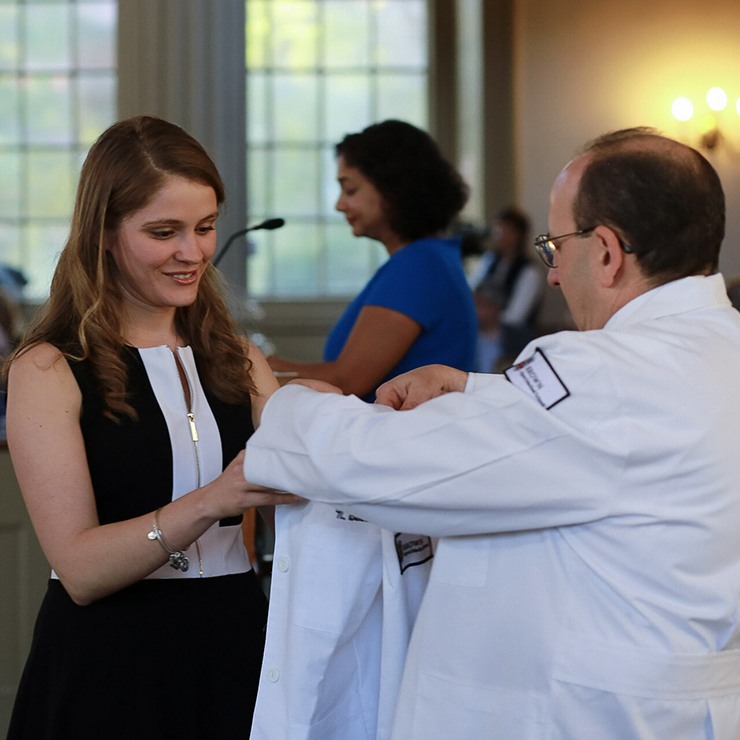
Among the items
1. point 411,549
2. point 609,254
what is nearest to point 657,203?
point 609,254

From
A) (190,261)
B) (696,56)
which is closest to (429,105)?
(696,56)

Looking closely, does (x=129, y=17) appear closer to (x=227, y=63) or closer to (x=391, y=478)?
(x=227, y=63)

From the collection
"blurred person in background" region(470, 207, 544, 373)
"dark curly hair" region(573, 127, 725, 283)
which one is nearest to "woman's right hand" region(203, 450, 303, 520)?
"dark curly hair" region(573, 127, 725, 283)

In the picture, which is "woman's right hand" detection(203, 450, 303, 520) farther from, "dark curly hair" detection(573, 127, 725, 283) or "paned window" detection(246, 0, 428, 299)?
"paned window" detection(246, 0, 428, 299)

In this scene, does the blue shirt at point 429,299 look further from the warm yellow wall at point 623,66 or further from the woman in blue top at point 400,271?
the warm yellow wall at point 623,66

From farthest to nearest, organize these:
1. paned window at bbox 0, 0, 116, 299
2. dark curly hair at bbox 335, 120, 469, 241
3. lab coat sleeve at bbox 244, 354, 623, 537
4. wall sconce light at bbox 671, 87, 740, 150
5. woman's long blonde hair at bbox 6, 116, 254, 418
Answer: paned window at bbox 0, 0, 116, 299 < wall sconce light at bbox 671, 87, 740, 150 < dark curly hair at bbox 335, 120, 469, 241 < woman's long blonde hair at bbox 6, 116, 254, 418 < lab coat sleeve at bbox 244, 354, 623, 537

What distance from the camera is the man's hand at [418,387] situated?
1577mm

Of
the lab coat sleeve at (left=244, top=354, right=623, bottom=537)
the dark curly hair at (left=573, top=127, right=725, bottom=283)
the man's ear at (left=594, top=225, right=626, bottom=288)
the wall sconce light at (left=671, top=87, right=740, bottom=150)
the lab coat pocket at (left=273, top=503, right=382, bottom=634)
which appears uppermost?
the wall sconce light at (left=671, top=87, right=740, bottom=150)

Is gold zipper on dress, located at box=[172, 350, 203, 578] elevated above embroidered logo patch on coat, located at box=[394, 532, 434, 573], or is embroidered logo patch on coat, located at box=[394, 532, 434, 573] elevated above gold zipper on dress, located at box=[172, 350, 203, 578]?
gold zipper on dress, located at box=[172, 350, 203, 578]

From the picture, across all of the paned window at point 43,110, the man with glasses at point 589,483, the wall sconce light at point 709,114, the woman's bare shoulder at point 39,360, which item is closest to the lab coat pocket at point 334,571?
the man with glasses at point 589,483

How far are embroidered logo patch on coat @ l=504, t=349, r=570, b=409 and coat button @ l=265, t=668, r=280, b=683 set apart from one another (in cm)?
51

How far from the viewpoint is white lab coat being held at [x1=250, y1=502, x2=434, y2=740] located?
5.18 feet

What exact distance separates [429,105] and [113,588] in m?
6.75

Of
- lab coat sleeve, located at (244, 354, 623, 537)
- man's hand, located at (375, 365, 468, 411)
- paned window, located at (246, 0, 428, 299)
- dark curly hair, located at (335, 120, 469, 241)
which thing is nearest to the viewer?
lab coat sleeve, located at (244, 354, 623, 537)
